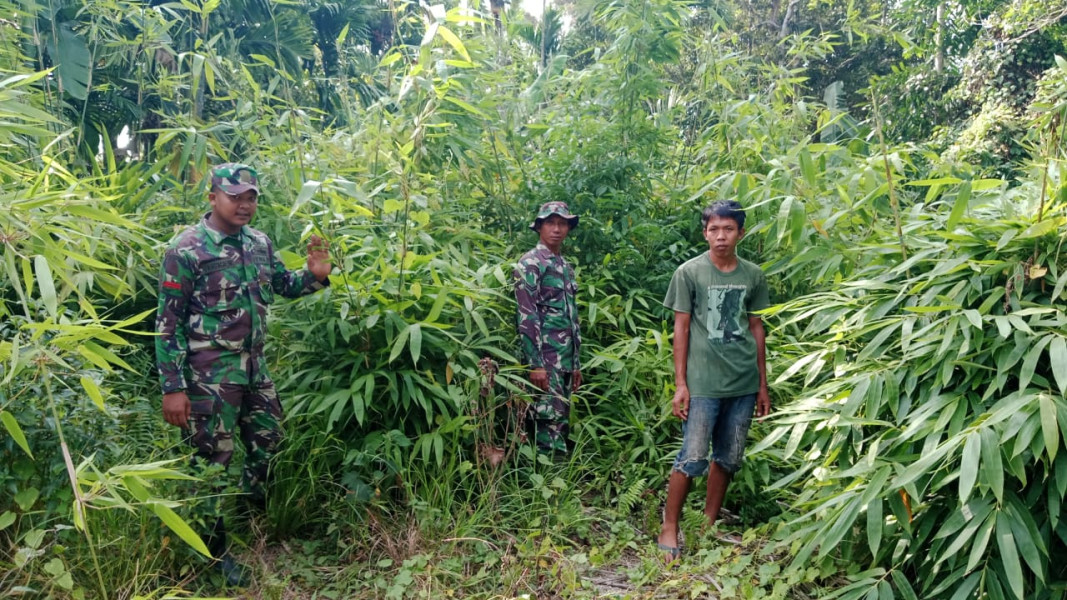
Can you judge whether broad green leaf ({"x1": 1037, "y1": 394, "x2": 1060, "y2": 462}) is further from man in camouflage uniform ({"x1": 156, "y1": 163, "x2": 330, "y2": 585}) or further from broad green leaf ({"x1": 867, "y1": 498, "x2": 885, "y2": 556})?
man in camouflage uniform ({"x1": 156, "y1": 163, "x2": 330, "y2": 585})

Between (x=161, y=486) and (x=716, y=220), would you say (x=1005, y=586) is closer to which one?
(x=716, y=220)

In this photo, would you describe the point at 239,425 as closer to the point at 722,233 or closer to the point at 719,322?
the point at 719,322

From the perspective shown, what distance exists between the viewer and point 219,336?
286cm

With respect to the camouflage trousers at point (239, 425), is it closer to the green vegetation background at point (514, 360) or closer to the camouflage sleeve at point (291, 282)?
the green vegetation background at point (514, 360)

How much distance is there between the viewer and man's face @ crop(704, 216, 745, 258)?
3111 millimetres

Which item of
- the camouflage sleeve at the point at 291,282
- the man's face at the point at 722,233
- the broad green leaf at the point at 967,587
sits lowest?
the broad green leaf at the point at 967,587

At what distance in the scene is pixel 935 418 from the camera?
8.15 ft

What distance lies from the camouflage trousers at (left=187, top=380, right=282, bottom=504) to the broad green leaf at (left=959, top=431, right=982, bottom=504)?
2459 mm

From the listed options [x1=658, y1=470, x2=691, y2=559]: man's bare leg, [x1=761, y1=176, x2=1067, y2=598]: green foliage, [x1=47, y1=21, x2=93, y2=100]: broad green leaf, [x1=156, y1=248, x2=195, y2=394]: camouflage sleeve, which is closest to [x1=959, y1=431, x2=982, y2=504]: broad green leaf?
[x1=761, y1=176, x2=1067, y2=598]: green foliage

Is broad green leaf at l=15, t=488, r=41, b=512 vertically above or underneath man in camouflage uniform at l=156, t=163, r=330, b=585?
underneath

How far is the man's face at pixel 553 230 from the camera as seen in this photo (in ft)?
12.8

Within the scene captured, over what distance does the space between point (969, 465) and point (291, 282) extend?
2550 millimetres

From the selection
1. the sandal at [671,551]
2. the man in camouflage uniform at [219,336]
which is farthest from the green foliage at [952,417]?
the man in camouflage uniform at [219,336]

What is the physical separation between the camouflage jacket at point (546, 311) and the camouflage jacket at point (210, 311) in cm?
126
